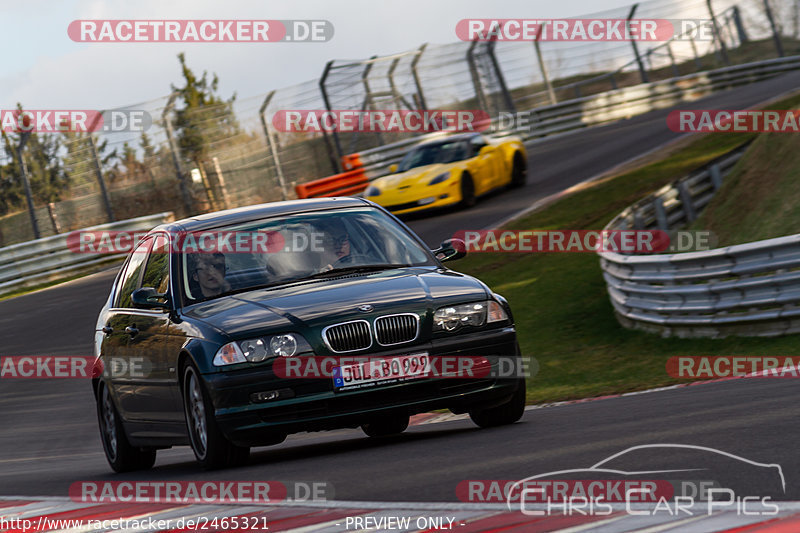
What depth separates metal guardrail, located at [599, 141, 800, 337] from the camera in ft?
37.9

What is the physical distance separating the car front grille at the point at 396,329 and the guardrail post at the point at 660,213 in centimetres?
1206

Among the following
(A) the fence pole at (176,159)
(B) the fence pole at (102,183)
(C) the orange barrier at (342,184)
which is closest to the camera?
(B) the fence pole at (102,183)

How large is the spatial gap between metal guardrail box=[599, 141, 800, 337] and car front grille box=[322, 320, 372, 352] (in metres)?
5.66

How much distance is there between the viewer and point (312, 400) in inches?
275

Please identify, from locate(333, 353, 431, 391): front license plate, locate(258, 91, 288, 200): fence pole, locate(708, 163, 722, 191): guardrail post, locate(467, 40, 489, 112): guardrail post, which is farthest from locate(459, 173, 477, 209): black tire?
locate(333, 353, 431, 391): front license plate

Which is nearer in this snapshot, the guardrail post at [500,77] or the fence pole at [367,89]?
the fence pole at [367,89]

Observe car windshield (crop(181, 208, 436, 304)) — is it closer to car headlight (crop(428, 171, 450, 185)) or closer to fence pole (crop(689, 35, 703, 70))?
car headlight (crop(428, 171, 450, 185))

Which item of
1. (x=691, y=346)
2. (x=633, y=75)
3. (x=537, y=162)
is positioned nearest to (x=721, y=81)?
(x=633, y=75)

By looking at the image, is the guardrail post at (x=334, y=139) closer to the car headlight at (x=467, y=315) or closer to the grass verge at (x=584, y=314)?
the grass verge at (x=584, y=314)

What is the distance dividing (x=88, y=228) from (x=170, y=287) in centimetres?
1815

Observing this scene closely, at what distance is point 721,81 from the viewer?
→ 39469mm

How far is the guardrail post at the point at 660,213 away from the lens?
1866cm

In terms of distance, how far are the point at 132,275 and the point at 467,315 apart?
2846 millimetres

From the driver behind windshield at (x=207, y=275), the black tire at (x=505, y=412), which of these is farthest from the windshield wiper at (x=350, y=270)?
the black tire at (x=505, y=412)
